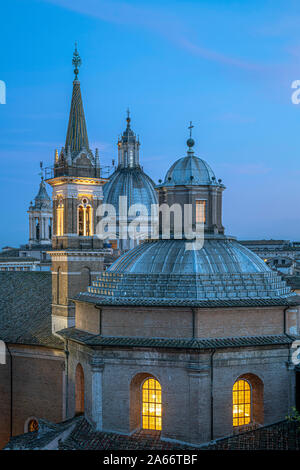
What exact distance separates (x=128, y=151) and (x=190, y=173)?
142ft

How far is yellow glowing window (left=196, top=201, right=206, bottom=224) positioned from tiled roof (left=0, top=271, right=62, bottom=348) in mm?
10459

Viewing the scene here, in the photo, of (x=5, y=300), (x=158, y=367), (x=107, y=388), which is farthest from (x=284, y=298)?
(x=5, y=300)

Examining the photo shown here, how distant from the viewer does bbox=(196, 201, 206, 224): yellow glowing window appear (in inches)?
1025

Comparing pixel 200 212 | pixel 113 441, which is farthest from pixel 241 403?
pixel 200 212

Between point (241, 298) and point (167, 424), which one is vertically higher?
point (241, 298)

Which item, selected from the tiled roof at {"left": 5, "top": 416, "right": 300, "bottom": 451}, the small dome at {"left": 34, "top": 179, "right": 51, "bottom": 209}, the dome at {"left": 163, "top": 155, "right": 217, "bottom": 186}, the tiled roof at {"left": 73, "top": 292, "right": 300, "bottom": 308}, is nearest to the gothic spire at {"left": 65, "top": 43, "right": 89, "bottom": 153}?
the dome at {"left": 163, "top": 155, "right": 217, "bottom": 186}

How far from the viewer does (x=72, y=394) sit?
81.1 feet

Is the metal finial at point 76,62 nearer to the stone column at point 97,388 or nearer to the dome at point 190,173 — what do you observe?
the dome at point 190,173

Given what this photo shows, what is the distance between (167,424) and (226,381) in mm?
2540

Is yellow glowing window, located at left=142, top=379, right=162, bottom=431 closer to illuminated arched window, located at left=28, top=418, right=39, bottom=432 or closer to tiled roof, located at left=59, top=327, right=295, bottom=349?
tiled roof, located at left=59, top=327, right=295, bottom=349

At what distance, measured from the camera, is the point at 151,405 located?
21656 mm

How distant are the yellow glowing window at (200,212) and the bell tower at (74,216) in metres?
9.46
